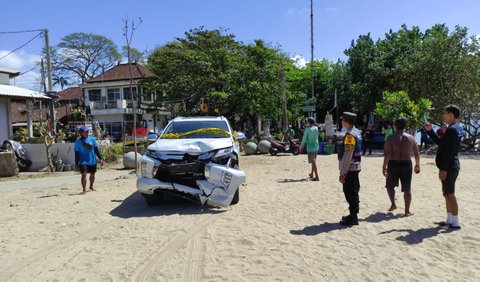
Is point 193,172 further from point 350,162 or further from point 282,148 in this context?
point 282,148

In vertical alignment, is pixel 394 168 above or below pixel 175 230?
above

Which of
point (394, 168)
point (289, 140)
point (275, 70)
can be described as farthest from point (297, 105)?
point (394, 168)

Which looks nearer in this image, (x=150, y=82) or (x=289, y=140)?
(x=289, y=140)

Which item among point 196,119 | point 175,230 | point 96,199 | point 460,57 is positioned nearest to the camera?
point 175,230

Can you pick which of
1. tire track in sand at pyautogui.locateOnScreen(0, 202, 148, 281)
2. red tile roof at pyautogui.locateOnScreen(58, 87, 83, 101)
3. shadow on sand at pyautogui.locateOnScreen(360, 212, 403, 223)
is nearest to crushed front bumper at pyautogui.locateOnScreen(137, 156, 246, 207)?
tire track in sand at pyautogui.locateOnScreen(0, 202, 148, 281)

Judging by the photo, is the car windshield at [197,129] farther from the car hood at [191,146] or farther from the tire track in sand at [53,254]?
the tire track in sand at [53,254]

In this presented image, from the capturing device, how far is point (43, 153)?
16672 mm

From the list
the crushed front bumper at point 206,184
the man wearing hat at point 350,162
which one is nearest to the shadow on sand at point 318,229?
the man wearing hat at point 350,162

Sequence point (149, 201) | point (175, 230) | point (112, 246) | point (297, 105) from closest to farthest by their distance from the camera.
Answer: point (112, 246)
point (175, 230)
point (149, 201)
point (297, 105)

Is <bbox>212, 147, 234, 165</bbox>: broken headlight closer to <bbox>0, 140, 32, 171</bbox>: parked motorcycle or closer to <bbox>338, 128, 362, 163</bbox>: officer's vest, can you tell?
<bbox>338, 128, 362, 163</bbox>: officer's vest

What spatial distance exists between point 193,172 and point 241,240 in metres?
2.25

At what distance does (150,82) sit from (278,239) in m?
25.2

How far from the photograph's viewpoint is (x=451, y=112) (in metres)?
5.81

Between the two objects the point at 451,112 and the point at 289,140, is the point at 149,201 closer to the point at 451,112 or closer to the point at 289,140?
the point at 451,112
